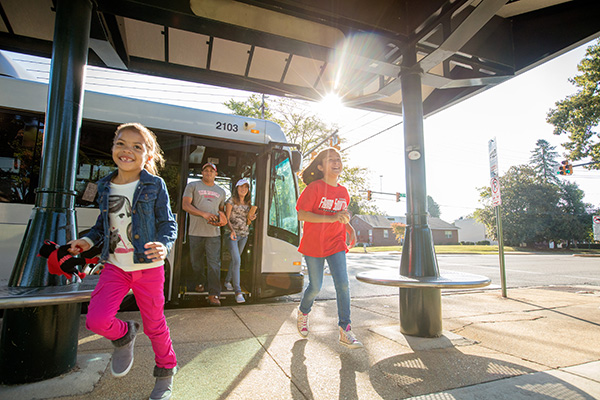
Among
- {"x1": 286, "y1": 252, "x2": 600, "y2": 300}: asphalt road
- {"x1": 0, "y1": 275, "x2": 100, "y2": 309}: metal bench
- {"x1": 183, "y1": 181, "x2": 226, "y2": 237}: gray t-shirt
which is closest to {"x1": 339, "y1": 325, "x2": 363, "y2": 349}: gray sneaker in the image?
{"x1": 286, "y1": 252, "x2": 600, "y2": 300}: asphalt road

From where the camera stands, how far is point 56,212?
2.50 m

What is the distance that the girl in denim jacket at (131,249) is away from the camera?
209 centimetres

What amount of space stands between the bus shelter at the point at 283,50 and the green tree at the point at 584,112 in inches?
718

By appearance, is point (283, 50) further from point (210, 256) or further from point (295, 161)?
point (210, 256)

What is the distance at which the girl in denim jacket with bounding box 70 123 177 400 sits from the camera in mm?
2094

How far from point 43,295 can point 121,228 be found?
0.57 metres

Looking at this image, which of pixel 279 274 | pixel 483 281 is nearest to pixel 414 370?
pixel 483 281

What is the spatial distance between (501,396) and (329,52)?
3.77 metres

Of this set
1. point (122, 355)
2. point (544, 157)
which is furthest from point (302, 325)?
point (544, 157)

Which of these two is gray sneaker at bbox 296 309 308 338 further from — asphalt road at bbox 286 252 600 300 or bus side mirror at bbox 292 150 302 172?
bus side mirror at bbox 292 150 302 172

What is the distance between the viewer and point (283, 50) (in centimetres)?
391

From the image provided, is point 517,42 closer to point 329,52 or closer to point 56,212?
point 329,52

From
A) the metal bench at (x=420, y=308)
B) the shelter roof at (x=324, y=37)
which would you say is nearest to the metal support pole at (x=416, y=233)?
the metal bench at (x=420, y=308)

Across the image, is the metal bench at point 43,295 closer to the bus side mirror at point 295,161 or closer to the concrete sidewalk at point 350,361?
the concrete sidewalk at point 350,361
